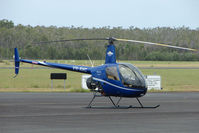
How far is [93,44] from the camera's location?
104 meters

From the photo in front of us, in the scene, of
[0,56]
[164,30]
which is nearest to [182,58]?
[0,56]

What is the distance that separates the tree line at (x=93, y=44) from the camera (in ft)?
312

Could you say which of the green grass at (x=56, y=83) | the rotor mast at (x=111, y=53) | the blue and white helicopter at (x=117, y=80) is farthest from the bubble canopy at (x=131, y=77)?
the green grass at (x=56, y=83)

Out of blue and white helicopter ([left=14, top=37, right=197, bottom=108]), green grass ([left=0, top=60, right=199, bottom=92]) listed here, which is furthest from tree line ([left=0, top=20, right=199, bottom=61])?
blue and white helicopter ([left=14, top=37, right=197, bottom=108])

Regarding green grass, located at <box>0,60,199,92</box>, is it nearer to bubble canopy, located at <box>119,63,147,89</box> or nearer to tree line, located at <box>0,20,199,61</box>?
tree line, located at <box>0,20,199,61</box>

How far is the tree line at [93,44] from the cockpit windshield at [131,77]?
3730 cm

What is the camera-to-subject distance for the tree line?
95125mm

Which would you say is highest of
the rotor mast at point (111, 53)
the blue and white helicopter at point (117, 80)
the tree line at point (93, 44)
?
the rotor mast at point (111, 53)

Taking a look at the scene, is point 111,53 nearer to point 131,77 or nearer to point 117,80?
point 117,80

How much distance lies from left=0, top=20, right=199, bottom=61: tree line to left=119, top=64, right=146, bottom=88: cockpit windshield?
1468 inches

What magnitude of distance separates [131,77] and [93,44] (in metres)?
84.1

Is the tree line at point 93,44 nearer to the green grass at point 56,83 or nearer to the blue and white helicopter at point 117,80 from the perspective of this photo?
the green grass at point 56,83

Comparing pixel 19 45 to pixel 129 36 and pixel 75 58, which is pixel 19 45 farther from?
pixel 129 36

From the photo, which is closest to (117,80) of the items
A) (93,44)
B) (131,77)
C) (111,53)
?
(131,77)
